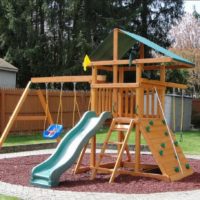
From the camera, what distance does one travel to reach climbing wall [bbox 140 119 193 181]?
9.34m

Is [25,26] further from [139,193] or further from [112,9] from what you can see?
[139,193]

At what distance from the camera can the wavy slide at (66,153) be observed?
27.9 ft

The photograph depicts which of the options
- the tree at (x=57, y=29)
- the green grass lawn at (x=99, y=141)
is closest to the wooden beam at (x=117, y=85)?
the green grass lawn at (x=99, y=141)

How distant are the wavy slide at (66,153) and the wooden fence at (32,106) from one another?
9714 millimetres

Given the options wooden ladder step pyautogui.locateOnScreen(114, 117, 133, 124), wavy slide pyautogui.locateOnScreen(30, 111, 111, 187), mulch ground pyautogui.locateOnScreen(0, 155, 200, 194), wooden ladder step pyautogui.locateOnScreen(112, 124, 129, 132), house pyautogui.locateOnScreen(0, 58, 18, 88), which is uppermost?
house pyautogui.locateOnScreen(0, 58, 18, 88)

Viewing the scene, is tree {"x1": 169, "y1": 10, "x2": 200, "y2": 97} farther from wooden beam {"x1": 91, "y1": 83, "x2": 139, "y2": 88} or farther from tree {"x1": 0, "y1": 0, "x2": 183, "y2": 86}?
wooden beam {"x1": 91, "y1": 83, "x2": 139, "y2": 88}

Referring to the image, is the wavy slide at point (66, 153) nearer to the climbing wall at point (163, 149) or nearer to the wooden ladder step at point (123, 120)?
the wooden ladder step at point (123, 120)

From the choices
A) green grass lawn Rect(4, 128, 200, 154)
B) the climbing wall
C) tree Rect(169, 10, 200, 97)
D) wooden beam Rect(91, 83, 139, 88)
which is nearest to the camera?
the climbing wall

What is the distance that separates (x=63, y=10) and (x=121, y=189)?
23.7m

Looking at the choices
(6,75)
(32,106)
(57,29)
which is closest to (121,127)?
(32,106)

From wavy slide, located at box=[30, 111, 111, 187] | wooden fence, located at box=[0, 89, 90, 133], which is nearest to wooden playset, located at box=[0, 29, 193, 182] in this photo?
wavy slide, located at box=[30, 111, 111, 187]

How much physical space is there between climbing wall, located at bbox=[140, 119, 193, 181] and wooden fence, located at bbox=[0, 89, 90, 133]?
1032 cm

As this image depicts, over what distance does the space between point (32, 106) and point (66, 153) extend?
11.3 meters

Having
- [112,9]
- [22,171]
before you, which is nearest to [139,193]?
[22,171]
